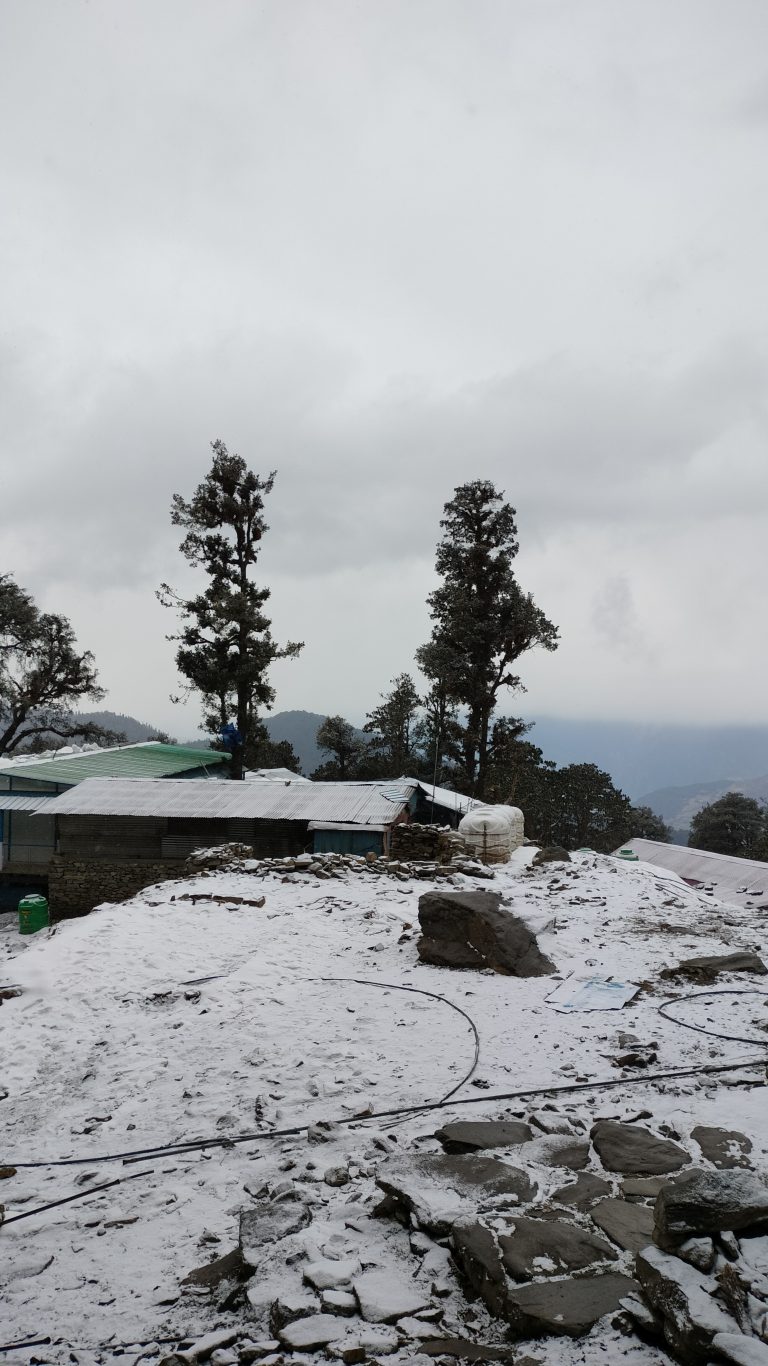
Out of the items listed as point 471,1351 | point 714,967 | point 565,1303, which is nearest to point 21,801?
point 714,967

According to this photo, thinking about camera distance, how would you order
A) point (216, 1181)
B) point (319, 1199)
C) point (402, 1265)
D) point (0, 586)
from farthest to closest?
point (0, 586) < point (216, 1181) < point (319, 1199) < point (402, 1265)

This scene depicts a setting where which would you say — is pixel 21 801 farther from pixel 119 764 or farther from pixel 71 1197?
pixel 71 1197

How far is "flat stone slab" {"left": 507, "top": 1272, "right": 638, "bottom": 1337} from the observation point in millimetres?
3117

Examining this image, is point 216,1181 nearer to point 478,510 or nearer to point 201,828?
point 201,828

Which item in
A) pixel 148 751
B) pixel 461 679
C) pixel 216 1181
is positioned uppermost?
pixel 461 679

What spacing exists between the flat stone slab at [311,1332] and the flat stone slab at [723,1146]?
2673 millimetres

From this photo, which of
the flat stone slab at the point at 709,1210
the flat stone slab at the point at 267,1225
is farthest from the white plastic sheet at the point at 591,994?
the flat stone slab at the point at 709,1210

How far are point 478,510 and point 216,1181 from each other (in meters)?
27.4

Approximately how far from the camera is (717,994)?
7918 millimetres

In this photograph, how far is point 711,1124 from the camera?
5094 mm

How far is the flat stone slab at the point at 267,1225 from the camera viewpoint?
3.92 m

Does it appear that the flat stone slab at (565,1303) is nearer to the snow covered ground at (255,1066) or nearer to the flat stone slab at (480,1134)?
the snow covered ground at (255,1066)

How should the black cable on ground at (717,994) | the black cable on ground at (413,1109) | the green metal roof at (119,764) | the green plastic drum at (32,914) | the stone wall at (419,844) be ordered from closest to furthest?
the black cable on ground at (413,1109), the black cable on ground at (717,994), the green plastic drum at (32,914), the stone wall at (419,844), the green metal roof at (119,764)

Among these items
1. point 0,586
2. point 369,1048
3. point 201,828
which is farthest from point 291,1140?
point 0,586
